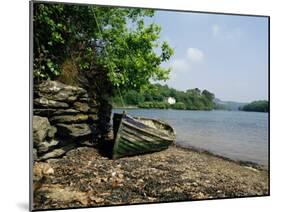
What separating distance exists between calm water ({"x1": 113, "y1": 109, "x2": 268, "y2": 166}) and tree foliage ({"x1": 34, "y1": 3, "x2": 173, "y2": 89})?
43cm

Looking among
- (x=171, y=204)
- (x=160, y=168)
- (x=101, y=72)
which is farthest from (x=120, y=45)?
(x=171, y=204)

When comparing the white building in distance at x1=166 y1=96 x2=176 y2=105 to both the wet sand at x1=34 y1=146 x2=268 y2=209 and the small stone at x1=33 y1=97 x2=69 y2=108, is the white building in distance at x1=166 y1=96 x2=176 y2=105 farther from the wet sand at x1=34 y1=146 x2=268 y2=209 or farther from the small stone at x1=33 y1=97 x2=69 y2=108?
the small stone at x1=33 y1=97 x2=69 y2=108

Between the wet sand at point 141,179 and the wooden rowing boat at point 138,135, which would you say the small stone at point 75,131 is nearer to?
the wet sand at point 141,179

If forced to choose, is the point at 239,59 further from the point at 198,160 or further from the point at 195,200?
the point at 195,200

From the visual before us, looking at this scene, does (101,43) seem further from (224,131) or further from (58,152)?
(224,131)

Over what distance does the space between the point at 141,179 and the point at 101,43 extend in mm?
1298

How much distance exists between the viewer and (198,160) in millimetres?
5266

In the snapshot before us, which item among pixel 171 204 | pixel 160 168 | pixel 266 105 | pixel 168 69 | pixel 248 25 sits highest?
pixel 248 25

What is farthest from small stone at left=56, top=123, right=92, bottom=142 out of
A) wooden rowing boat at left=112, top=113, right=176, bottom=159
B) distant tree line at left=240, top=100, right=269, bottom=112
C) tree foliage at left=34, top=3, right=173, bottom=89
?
distant tree line at left=240, top=100, right=269, bottom=112

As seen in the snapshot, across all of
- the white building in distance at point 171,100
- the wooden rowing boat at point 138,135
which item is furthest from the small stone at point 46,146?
the white building in distance at point 171,100

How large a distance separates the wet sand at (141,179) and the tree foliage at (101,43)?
28.9 inches

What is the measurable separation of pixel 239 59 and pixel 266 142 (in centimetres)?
88

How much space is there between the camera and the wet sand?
4.75 meters

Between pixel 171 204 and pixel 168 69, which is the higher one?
pixel 168 69
